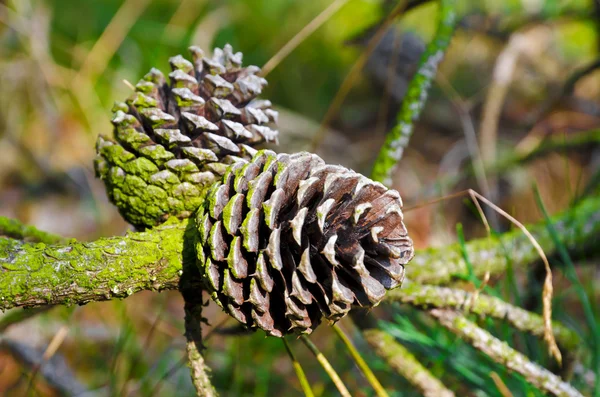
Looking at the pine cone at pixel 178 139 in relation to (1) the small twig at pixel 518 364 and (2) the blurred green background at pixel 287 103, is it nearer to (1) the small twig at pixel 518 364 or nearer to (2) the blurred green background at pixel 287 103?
(1) the small twig at pixel 518 364

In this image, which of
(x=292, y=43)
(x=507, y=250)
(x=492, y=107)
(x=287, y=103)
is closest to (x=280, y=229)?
(x=292, y=43)

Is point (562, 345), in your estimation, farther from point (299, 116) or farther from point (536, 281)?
point (299, 116)

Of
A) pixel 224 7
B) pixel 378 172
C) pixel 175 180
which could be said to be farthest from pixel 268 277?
pixel 224 7

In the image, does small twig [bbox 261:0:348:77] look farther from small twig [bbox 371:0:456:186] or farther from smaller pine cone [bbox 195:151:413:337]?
smaller pine cone [bbox 195:151:413:337]

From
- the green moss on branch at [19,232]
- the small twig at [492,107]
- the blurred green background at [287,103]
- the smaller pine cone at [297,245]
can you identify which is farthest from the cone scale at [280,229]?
the small twig at [492,107]

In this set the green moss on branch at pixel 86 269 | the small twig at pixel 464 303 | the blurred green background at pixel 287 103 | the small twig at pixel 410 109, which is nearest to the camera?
the green moss on branch at pixel 86 269

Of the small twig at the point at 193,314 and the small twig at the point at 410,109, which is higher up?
the small twig at the point at 410,109
